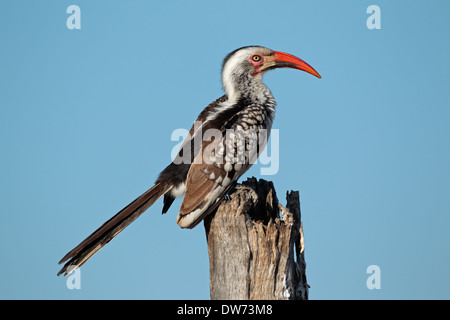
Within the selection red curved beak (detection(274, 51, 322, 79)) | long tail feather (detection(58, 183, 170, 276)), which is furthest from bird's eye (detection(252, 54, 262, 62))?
long tail feather (detection(58, 183, 170, 276))

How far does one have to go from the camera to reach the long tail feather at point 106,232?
18.8 feet

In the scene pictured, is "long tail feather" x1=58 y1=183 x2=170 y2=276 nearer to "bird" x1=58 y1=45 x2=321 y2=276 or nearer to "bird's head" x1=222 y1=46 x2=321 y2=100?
"bird" x1=58 y1=45 x2=321 y2=276

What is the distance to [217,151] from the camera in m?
6.62

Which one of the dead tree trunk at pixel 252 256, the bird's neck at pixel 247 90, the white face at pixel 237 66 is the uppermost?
the white face at pixel 237 66

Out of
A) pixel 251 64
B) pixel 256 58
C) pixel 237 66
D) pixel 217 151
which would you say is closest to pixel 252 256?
pixel 217 151

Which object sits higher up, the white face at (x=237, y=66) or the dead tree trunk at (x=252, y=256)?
the white face at (x=237, y=66)

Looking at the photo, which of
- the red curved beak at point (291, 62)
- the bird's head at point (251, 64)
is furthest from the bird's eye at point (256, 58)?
the red curved beak at point (291, 62)

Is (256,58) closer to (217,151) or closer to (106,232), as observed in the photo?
(217,151)

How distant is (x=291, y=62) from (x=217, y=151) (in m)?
2.54

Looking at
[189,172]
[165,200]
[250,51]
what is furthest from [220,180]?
[250,51]

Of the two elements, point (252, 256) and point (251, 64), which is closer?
point (252, 256)

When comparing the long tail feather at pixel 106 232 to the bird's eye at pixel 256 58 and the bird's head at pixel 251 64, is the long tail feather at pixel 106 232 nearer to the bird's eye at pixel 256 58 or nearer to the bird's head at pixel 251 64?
the bird's head at pixel 251 64

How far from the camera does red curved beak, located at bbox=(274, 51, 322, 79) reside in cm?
827
